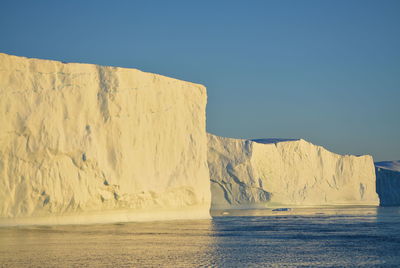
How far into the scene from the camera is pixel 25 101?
24.2 meters

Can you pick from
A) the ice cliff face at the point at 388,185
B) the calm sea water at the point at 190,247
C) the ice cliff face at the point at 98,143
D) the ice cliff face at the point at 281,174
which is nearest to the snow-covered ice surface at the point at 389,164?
the ice cliff face at the point at 388,185

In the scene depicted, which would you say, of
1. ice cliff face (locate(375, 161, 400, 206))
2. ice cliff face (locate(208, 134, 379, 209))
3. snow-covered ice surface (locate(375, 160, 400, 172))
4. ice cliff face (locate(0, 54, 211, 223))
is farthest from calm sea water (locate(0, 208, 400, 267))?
snow-covered ice surface (locate(375, 160, 400, 172))

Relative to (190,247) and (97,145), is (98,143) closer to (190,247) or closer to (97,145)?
(97,145)

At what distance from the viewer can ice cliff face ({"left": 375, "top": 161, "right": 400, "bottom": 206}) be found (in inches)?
2990

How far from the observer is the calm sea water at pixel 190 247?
15.3m

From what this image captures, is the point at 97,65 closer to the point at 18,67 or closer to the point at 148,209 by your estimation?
the point at 18,67

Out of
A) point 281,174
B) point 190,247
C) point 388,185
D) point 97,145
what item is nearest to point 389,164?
point 388,185

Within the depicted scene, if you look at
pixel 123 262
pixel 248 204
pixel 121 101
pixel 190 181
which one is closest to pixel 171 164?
pixel 190 181

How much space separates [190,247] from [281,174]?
37.6 metres

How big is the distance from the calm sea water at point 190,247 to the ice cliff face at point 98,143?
1377 mm

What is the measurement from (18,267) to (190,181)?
1738 centimetres

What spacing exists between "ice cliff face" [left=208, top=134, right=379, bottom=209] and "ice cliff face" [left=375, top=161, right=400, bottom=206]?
40.3 ft

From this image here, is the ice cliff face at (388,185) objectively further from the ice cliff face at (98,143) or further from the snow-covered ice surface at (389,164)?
the ice cliff face at (98,143)

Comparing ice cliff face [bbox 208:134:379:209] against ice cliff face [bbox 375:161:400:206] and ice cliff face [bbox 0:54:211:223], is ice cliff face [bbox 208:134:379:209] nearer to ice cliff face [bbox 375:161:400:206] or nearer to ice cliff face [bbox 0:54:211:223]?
ice cliff face [bbox 375:161:400:206]
